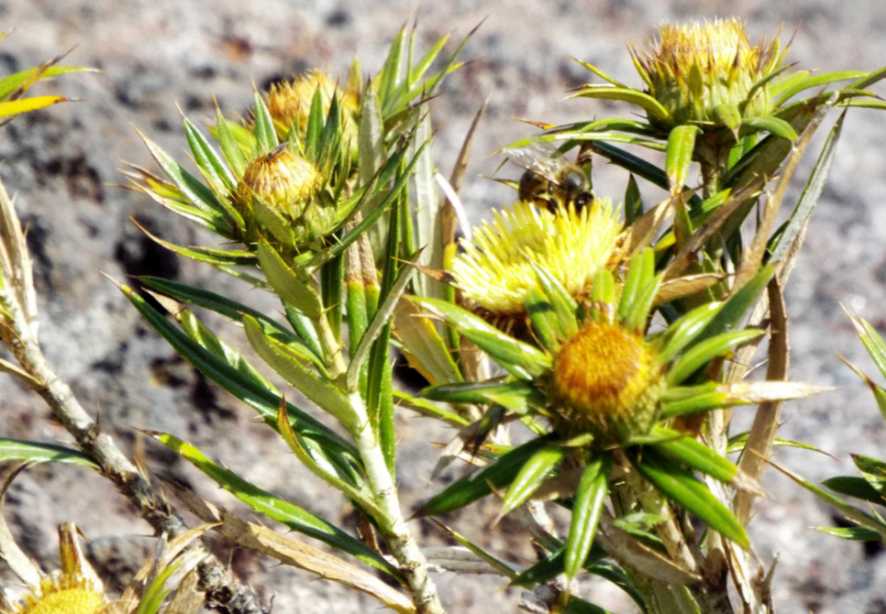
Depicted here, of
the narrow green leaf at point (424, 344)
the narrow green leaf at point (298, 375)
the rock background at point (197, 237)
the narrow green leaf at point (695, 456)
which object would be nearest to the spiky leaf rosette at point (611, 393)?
the narrow green leaf at point (695, 456)

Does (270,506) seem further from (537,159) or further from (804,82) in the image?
(804,82)

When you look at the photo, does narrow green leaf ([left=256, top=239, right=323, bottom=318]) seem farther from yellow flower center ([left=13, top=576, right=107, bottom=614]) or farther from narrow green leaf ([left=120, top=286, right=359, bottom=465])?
yellow flower center ([left=13, top=576, right=107, bottom=614])

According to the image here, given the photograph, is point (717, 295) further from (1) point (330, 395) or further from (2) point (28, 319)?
(2) point (28, 319)

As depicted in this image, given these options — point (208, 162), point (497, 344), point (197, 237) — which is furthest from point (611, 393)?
point (197, 237)

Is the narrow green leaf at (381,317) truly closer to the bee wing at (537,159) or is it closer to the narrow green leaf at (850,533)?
the bee wing at (537,159)

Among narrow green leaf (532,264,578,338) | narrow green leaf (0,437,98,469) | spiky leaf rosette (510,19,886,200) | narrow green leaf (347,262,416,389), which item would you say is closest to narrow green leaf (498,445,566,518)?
narrow green leaf (532,264,578,338)

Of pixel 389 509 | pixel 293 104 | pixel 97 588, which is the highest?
pixel 293 104
